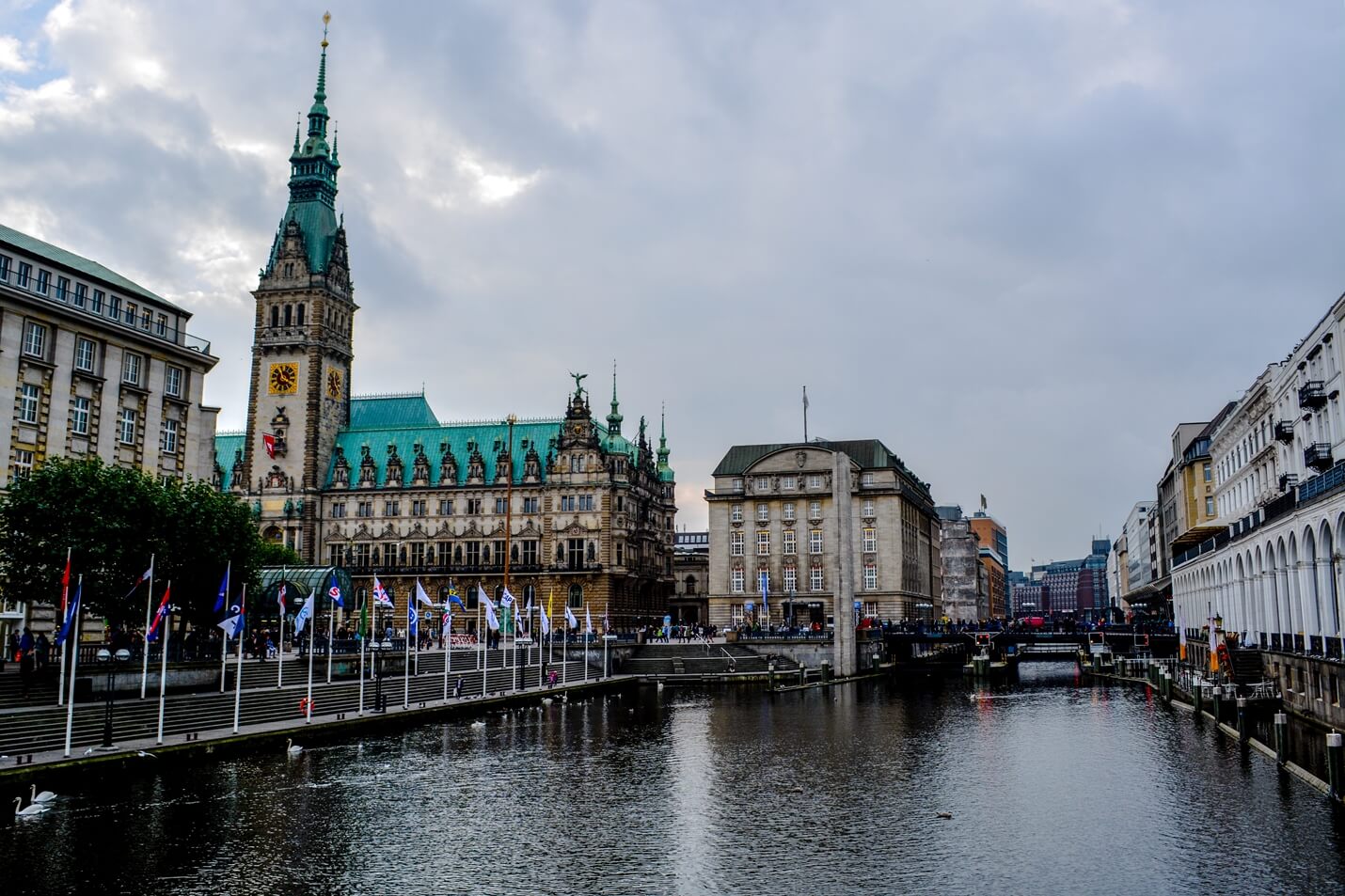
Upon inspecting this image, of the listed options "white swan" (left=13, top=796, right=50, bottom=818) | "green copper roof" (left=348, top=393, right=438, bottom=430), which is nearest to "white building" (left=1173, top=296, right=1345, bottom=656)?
"white swan" (left=13, top=796, right=50, bottom=818)

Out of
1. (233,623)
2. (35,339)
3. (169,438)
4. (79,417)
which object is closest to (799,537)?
(169,438)

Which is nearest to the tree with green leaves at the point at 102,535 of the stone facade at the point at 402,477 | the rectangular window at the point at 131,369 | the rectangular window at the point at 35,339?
the rectangular window at the point at 35,339

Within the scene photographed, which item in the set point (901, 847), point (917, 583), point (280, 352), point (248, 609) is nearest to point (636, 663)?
point (248, 609)

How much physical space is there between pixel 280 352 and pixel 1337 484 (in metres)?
137

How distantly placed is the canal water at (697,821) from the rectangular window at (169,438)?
3812 cm

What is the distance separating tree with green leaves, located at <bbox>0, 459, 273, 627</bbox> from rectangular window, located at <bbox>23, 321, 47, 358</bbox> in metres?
9.92

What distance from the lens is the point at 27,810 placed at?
122 ft

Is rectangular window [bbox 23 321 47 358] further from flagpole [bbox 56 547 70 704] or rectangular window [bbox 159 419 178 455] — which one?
flagpole [bbox 56 547 70 704]

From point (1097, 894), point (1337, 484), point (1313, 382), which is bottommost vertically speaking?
point (1097, 894)

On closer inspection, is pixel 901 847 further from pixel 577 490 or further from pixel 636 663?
pixel 577 490

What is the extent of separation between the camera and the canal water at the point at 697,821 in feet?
103

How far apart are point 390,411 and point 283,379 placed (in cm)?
1831

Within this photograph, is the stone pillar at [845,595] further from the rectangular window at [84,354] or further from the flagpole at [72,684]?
the flagpole at [72,684]

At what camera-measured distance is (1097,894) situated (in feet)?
99.0
